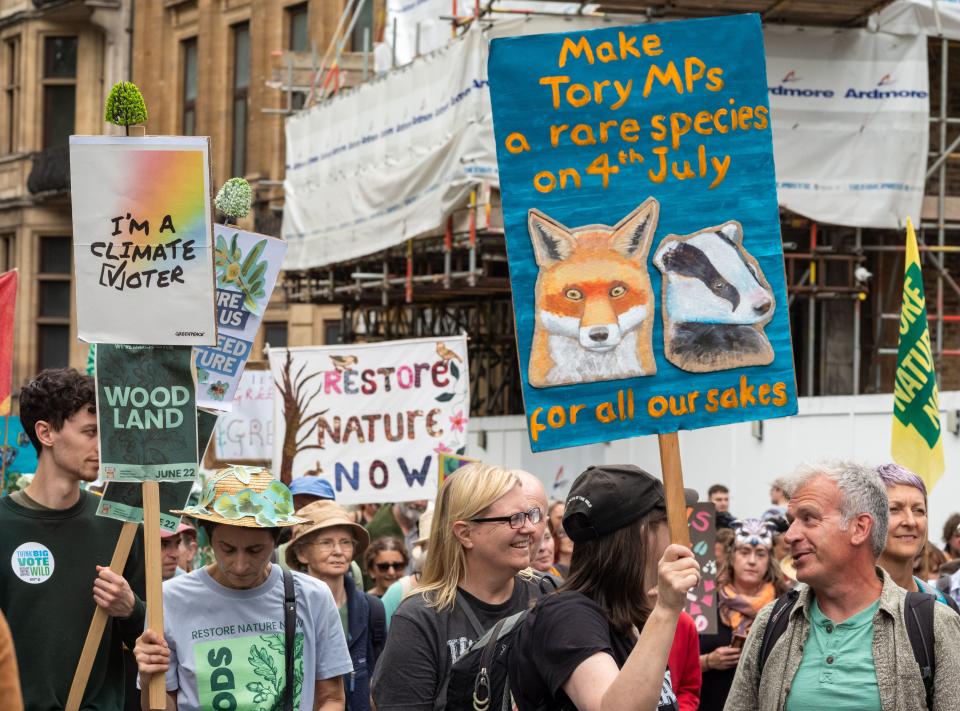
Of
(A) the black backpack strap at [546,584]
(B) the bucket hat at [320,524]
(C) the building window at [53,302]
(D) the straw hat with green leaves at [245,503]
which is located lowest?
(A) the black backpack strap at [546,584]

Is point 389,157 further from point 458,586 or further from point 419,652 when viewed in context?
point 419,652

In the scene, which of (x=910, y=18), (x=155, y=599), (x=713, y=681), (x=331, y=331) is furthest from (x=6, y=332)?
(x=331, y=331)

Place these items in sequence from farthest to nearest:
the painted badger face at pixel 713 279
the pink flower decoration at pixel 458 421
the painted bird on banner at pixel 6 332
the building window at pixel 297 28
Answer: the building window at pixel 297 28 < the pink flower decoration at pixel 458 421 < the painted bird on banner at pixel 6 332 < the painted badger face at pixel 713 279

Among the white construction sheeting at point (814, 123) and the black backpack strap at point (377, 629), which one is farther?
the white construction sheeting at point (814, 123)

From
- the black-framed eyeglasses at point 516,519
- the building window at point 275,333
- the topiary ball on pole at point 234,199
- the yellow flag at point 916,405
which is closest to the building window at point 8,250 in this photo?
the building window at point 275,333

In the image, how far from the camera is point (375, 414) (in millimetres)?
12750

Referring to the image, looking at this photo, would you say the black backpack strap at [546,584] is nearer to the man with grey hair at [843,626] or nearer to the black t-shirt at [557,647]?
the man with grey hair at [843,626]

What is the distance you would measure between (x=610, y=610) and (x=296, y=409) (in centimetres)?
903

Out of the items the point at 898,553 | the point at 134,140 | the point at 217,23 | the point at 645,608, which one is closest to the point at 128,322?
the point at 134,140

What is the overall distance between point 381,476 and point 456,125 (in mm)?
8567

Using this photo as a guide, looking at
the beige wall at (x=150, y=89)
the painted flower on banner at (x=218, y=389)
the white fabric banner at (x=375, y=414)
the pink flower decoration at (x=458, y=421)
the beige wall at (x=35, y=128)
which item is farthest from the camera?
the beige wall at (x=35, y=128)

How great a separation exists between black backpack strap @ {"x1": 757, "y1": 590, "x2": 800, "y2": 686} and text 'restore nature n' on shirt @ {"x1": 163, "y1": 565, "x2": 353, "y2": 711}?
4.32 feet

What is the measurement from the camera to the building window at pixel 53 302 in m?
36.2

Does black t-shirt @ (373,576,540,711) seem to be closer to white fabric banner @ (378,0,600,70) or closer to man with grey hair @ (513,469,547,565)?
man with grey hair @ (513,469,547,565)
